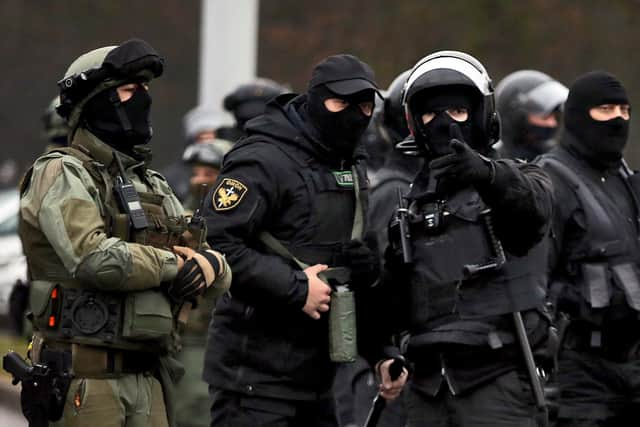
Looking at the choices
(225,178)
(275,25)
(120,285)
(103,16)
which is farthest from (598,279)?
(103,16)

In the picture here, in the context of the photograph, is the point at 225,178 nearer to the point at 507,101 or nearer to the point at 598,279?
the point at 598,279

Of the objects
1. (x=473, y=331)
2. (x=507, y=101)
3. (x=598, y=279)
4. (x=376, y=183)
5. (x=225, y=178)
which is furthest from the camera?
(x=507, y=101)

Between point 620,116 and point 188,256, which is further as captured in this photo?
point 620,116

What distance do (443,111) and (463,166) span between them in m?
0.46

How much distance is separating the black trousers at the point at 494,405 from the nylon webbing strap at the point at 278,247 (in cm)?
Answer: 85

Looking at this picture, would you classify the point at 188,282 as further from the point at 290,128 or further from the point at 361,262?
the point at 290,128

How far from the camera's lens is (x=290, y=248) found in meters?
6.87

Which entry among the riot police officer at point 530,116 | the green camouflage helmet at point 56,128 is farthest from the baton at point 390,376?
the green camouflage helmet at point 56,128

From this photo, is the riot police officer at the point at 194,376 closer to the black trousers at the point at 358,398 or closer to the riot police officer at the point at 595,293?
the black trousers at the point at 358,398

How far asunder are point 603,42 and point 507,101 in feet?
50.7

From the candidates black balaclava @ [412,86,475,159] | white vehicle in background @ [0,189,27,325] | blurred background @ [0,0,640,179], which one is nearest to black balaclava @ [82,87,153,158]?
black balaclava @ [412,86,475,159]

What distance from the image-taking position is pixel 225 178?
688 cm

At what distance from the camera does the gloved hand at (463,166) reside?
612 cm

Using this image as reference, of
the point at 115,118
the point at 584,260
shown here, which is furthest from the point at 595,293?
the point at 115,118
